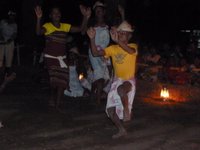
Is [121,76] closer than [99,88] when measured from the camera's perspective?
Yes

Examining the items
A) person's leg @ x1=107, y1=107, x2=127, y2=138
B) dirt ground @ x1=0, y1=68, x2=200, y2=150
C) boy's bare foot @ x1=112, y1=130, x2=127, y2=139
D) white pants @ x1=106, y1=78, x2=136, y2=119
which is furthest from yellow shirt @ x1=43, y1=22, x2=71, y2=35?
boy's bare foot @ x1=112, y1=130, x2=127, y2=139

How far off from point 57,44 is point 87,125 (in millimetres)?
1648

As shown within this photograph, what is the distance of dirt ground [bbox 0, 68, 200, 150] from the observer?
770cm

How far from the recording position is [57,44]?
9789mm

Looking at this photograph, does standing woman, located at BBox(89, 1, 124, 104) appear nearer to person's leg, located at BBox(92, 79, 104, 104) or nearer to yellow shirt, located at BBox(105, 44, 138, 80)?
person's leg, located at BBox(92, 79, 104, 104)

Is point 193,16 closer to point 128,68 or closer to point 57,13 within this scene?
point 57,13


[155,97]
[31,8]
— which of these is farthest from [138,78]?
[31,8]

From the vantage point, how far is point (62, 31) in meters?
9.80

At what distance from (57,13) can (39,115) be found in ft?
5.69

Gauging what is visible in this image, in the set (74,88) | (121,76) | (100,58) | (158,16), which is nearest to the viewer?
(121,76)

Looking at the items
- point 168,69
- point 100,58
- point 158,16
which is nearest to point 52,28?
point 100,58

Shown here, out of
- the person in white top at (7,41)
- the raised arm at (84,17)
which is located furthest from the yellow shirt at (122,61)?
the person in white top at (7,41)

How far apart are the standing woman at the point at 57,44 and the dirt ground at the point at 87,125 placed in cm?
56

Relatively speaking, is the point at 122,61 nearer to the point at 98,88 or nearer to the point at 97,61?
the point at 97,61
